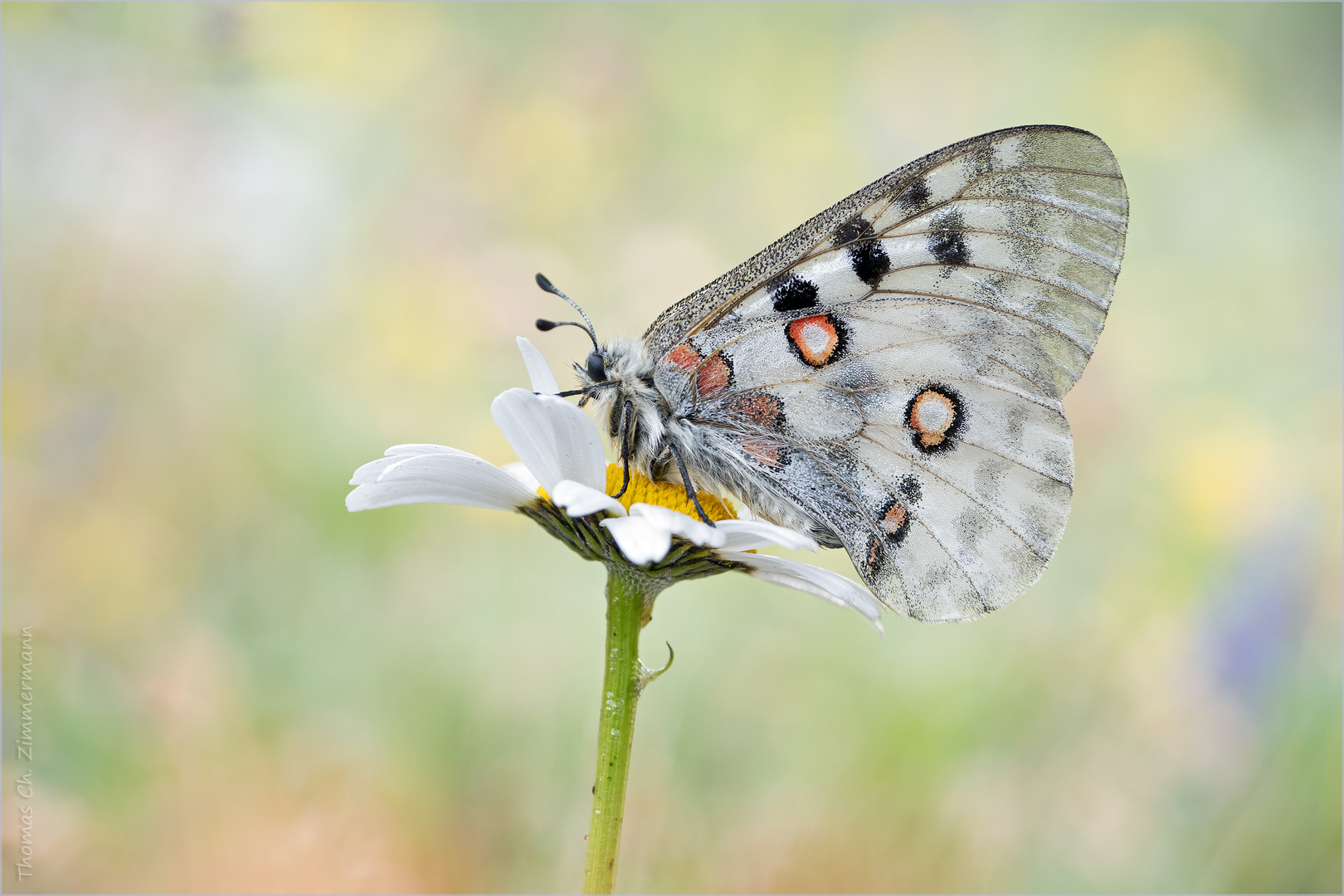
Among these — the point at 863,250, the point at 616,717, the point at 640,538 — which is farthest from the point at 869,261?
the point at 616,717

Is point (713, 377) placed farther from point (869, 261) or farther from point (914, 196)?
point (914, 196)

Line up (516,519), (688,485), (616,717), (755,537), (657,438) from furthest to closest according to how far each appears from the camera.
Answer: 1. (516,519)
2. (657,438)
3. (688,485)
4. (755,537)
5. (616,717)

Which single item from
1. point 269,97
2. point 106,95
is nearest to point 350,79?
point 269,97

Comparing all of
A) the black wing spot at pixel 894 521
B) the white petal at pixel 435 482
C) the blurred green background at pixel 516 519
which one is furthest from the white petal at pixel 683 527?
the blurred green background at pixel 516 519

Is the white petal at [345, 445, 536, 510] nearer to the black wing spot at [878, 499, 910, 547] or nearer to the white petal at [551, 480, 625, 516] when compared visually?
the white petal at [551, 480, 625, 516]

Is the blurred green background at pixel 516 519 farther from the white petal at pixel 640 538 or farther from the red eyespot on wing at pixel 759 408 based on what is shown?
the white petal at pixel 640 538

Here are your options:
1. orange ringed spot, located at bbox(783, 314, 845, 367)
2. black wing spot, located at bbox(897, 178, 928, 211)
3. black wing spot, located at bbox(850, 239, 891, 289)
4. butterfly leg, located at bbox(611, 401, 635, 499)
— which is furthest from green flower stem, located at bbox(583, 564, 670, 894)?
black wing spot, located at bbox(897, 178, 928, 211)

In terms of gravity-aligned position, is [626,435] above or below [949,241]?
below
